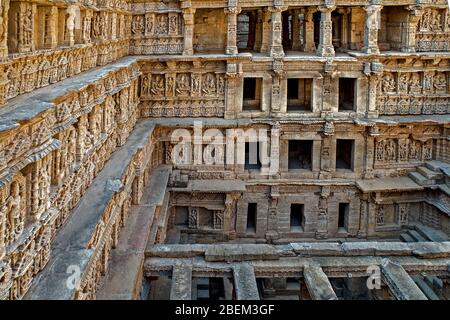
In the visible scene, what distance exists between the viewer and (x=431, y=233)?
48.9 ft

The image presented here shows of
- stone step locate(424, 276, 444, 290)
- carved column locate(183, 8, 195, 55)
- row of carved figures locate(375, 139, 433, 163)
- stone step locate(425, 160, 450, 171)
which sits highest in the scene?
carved column locate(183, 8, 195, 55)

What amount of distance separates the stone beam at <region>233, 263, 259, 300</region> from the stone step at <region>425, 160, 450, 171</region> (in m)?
7.90

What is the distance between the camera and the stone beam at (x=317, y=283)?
9.00 m

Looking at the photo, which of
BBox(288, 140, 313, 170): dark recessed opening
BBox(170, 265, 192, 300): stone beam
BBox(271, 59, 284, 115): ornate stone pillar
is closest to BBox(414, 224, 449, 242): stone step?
BBox(288, 140, 313, 170): dark recessed opening

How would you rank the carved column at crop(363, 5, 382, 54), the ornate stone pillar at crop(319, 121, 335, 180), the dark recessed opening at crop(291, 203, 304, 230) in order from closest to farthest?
the carved column at crop(363, 5, 382, 54) → the ornate stone pillar at crop(319, 121, 335, 180) → the dark recessed opening at crop(291, 203, 304, 230)

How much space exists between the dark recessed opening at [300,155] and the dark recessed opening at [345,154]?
3.24 ft

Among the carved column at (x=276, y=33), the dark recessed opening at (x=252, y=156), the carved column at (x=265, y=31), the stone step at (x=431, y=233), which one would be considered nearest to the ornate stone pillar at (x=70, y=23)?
the carved column at (x=276, y=33)

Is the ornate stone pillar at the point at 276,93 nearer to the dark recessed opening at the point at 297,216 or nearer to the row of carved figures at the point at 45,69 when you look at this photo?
the dark recessed opening at the point at 297,216

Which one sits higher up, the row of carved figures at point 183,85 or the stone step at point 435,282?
the row of carved figures at point 183,85

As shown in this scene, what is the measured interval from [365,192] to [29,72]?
36.5 ft

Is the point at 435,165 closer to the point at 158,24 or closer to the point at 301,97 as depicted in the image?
the point at 301,97

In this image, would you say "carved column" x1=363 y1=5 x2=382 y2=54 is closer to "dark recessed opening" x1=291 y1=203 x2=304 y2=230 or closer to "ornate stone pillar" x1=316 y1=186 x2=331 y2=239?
"ornate stone pillar" x1=316 y1=186 x2=331 y2=239

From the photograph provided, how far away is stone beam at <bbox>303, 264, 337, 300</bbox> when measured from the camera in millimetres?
9003

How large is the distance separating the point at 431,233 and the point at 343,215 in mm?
2680
